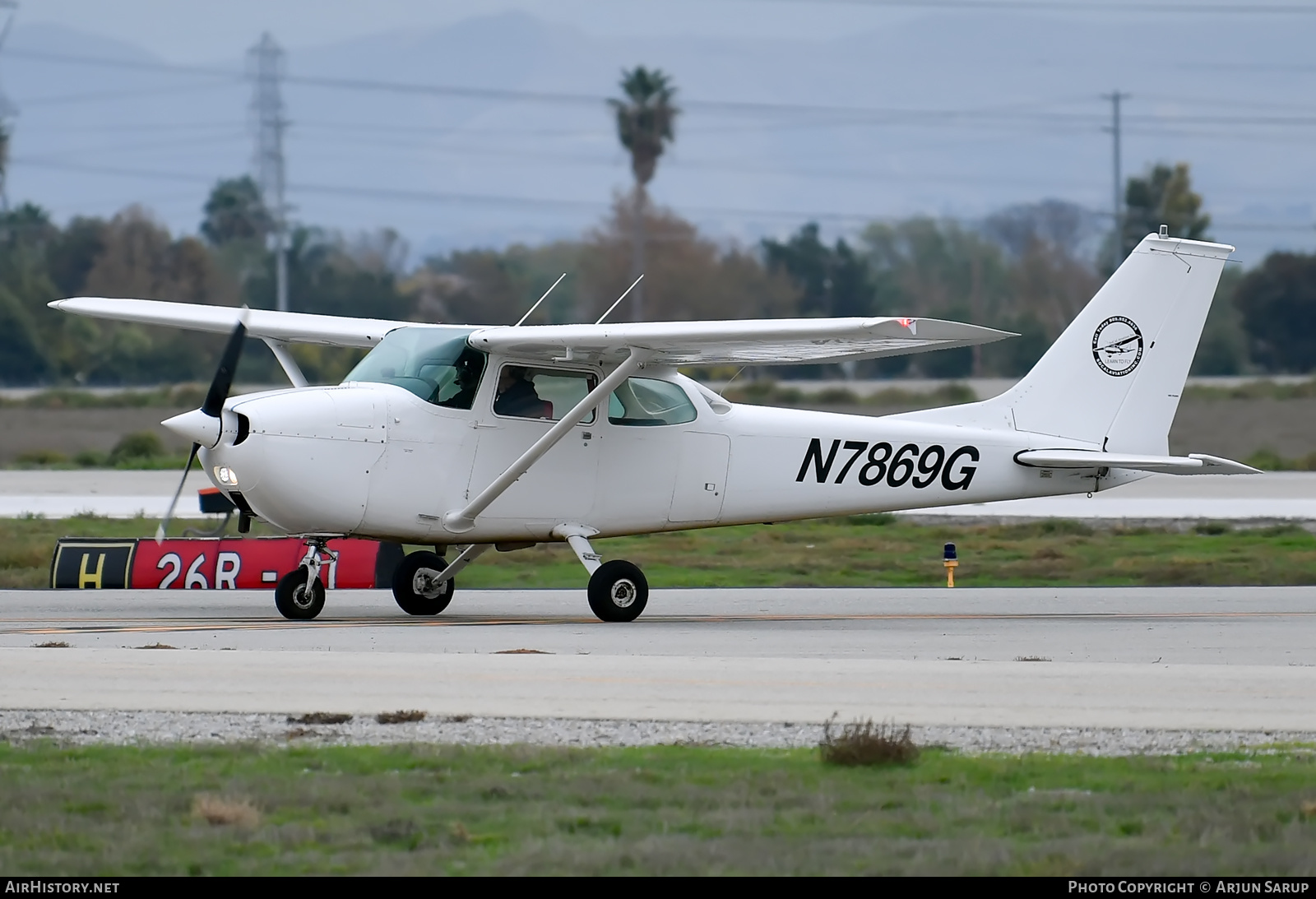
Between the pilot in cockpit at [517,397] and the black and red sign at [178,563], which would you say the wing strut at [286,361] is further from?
the pilot in cockpit at [517,397]

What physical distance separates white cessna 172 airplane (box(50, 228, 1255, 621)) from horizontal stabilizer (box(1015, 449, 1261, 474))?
0.08 ft

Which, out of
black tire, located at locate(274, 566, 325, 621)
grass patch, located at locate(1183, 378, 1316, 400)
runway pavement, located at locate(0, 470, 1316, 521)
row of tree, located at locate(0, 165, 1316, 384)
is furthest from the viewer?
row of tree, located at locate(0, 165, 1316, 384)

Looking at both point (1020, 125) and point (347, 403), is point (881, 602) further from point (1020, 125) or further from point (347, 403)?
point (1020, 125)

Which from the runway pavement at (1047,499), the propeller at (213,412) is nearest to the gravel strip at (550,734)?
the propeller at (213,412)

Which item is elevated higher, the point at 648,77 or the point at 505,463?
the point at 648,77

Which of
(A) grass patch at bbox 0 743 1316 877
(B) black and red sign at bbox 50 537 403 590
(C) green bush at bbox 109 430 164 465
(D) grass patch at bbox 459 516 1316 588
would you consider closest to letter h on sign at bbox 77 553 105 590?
(B) black and red sign at bbox 50 537 403 590

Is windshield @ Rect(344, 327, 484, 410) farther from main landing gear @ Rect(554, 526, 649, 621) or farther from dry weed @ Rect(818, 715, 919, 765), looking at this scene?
dry weed @ Rect(818, 715, 919, 765)

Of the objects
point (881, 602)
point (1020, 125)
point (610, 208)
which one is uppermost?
point (1020, 125)

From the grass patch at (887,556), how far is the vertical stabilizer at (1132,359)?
2.82 m

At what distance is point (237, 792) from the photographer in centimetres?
716

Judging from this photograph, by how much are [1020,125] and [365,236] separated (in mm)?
40046

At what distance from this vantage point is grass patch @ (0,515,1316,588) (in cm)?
1977
